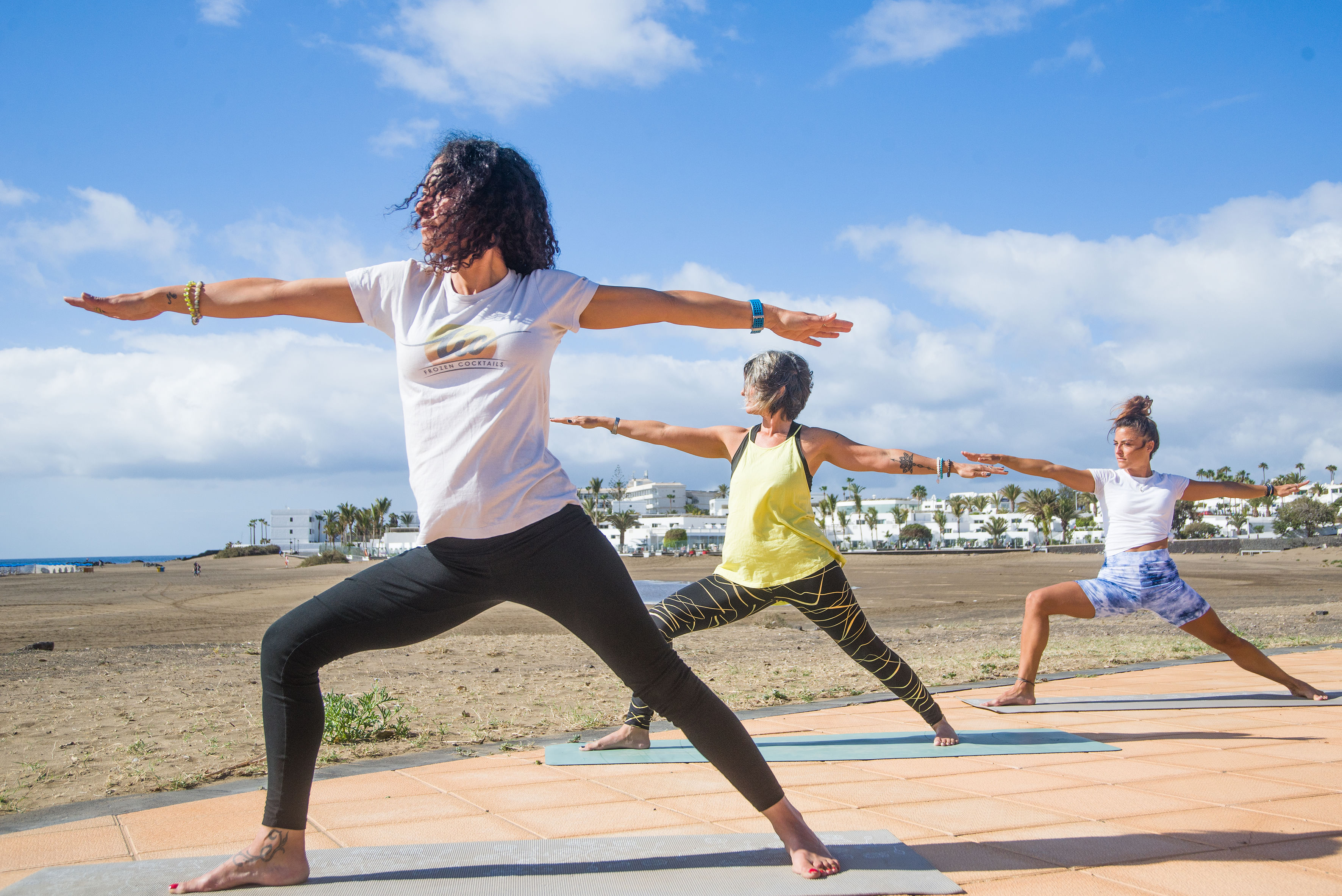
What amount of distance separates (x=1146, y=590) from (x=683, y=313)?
404 cm

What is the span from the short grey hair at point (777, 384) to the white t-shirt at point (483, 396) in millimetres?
2038

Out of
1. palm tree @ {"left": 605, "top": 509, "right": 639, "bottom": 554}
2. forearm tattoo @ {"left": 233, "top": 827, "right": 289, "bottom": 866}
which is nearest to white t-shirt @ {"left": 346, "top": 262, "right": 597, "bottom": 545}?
forearm tattoo @ {"left": 233, "top": 827, "right": 289, "bottom": 866}

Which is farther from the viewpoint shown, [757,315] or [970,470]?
[970,470]

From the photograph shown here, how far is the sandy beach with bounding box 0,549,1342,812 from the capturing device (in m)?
4.80

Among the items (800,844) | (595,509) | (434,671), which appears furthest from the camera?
(595,509)

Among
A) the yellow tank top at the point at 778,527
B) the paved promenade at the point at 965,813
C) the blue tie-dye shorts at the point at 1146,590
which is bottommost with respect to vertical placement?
the paved promenade at the point at 965,813

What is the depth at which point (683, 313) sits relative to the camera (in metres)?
2.59

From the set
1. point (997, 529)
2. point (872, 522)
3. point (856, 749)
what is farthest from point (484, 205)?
point (872, 522)

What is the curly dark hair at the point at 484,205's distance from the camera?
2.51 m

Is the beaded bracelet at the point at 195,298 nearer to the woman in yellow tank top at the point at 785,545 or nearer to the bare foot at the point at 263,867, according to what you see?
the bare foot at the point at 263,867

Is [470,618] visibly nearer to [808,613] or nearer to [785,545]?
[785,545]

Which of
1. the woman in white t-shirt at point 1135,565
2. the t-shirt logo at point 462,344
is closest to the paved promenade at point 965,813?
the woman in white t-shirt at point 1135,565

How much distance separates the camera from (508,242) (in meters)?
2.57

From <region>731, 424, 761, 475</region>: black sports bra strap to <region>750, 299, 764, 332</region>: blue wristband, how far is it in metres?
1.85
